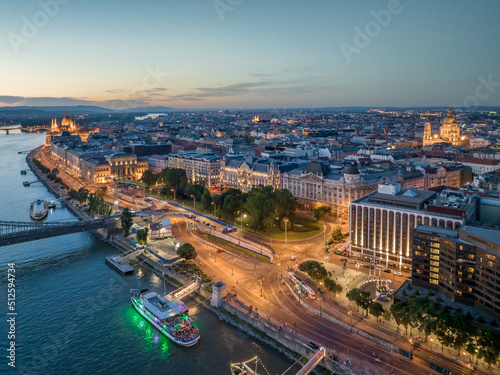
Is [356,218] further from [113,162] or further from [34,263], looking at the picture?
[113,162]

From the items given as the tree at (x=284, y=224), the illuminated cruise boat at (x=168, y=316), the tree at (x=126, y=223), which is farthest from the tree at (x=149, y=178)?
the illuminated cruise boat at (x=168, y=316)

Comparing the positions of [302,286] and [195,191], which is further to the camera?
[195,191]

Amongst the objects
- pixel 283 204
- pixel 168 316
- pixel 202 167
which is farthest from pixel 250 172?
pixel 168 316

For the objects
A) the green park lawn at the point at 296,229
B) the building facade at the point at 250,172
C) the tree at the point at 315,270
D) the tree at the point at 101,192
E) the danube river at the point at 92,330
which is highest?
the building facade at the point at 250,172

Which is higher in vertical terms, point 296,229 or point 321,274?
point 321,274

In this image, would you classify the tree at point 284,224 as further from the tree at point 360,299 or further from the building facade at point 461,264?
the tree at point 360,299

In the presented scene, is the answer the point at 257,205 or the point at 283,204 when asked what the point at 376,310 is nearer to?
the point at 257,205
